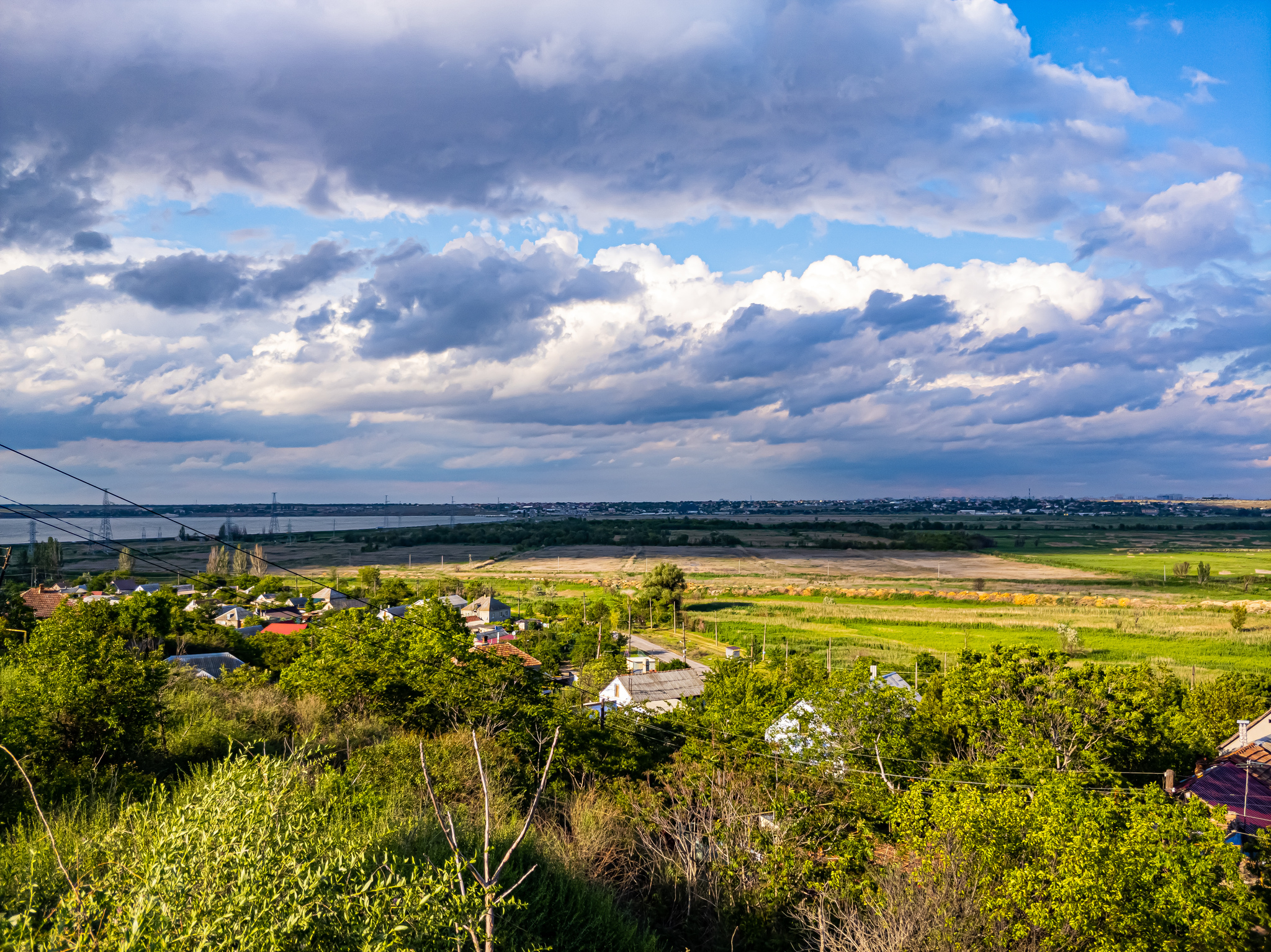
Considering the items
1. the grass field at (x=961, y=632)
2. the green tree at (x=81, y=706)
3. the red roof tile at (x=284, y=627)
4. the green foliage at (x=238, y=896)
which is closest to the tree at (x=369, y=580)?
the red roof tile at (x=284, y=627)

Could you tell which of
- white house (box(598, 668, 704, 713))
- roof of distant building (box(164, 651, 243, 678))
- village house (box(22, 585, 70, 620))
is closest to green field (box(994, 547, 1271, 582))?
white house (box(598, 668, 704, 713))

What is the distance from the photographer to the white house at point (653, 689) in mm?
40000

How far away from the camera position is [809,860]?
59.2ft

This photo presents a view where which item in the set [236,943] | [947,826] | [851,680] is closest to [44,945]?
[236,943]

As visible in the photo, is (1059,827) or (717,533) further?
(717,533)

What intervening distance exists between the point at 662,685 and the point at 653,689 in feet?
3.48

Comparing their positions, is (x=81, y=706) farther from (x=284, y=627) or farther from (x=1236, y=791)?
(x=284, y=627)

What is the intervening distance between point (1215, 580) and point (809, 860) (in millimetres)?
110504

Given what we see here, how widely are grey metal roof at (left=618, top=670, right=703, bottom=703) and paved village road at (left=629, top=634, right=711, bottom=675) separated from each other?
4.21 meters

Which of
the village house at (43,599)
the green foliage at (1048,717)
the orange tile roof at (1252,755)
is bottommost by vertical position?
the village house at (43,599)

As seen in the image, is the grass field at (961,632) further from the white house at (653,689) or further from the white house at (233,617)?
the white house at (233,617)

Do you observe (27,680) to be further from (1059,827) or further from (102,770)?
(1059,827)

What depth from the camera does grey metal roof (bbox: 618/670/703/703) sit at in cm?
4150

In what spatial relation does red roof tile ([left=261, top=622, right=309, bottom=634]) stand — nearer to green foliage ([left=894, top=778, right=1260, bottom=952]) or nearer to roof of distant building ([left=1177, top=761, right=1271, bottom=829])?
green foliage ([left=894, top=778, right=1260, bottom=952])
